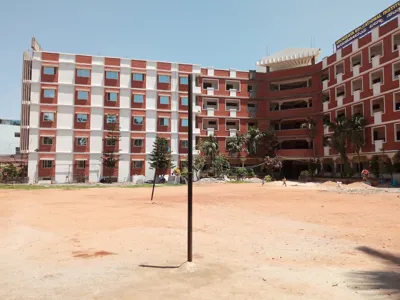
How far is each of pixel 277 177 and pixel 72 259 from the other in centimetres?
4986

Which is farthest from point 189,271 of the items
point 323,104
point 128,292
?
point 323,104

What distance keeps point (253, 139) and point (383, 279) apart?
49008mm

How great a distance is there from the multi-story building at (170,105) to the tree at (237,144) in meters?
1.54

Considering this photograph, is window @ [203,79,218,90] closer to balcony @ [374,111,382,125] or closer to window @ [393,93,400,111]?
balcony @ [374,111,382,125]

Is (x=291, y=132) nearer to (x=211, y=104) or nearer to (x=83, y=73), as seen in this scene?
(x=211, y=104)

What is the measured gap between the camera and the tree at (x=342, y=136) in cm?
4256

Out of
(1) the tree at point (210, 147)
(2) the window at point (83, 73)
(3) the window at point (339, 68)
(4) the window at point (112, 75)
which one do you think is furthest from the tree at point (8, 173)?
(3) the window at point (339, 68)

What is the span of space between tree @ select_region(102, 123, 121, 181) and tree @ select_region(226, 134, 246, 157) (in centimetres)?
1852

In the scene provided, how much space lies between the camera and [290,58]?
2283 inches

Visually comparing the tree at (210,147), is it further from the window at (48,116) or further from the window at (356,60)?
the window at (48,116)

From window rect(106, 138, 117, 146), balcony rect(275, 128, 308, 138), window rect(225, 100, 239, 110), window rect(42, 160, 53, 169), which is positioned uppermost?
window rect(225, 100, 239, 110)

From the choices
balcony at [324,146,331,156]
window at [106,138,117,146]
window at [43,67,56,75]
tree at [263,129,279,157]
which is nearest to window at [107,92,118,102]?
window at [106,138,117,146]

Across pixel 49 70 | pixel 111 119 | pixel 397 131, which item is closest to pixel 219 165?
pixel 111 119

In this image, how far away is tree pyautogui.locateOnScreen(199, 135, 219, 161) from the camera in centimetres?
5369
